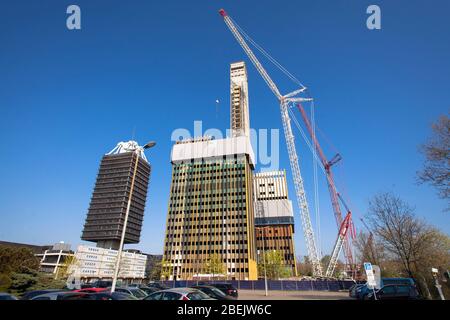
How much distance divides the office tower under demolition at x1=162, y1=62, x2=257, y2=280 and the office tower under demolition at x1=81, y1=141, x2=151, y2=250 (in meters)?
41.3

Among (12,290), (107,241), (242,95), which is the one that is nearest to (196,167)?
(242,95)

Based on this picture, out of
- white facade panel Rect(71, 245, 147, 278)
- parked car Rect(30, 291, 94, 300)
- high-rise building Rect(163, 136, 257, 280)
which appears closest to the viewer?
parked car Rect(30, 291, 94, 300)

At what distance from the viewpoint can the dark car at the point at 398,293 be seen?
19.0 m

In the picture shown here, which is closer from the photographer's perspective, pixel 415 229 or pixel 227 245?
pixel 415 229

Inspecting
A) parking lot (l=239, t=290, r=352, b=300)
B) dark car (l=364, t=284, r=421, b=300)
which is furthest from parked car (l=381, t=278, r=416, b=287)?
parking lot (l=239, t=290, r=352, b=300)

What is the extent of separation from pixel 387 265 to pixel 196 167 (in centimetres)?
9210

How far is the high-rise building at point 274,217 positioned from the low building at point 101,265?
77.3 meters

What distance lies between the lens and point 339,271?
9656cm

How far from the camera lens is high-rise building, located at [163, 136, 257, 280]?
9867 centimetres

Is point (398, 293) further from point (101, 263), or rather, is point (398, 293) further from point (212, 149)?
point (101, 263)

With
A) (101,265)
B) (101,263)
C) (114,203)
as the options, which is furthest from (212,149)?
(101,265)

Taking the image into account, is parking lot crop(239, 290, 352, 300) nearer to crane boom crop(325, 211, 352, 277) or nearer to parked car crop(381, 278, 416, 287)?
parked car crop(381, 278, 416, 287)

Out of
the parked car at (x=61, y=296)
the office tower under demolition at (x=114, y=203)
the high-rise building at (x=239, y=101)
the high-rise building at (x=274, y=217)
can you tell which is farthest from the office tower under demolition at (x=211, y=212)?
the parked car at (x=61, y=296)
